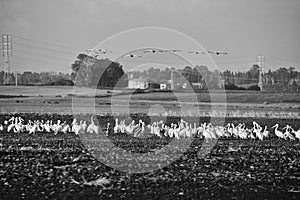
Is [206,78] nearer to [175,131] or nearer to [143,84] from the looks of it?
[143,84]

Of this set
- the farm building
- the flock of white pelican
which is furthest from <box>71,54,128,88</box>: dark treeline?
the flock of white pelican

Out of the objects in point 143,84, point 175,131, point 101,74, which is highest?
point 101,74

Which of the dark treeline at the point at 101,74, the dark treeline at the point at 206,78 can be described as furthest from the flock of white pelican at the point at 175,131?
the dark treeline at the point at 101,74

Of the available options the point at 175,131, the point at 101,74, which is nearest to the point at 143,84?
the point at 101,74

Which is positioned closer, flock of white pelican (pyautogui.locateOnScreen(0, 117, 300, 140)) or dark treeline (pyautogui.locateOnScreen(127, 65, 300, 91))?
flock of white pelican (pyautogui.locateOnScreen(0, 117, 300, 140))

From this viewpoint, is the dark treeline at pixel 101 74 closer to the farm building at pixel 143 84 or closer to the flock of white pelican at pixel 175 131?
the farm building at pixel 143 84

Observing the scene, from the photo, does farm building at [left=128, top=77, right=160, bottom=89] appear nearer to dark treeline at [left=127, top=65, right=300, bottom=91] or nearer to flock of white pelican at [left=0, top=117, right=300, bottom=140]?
dark treeline at [left=127, top=65, right=300, bottom=91]

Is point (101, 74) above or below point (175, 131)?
above

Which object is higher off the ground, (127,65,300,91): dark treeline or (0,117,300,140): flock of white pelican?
(127,65,300,91): dark treeline

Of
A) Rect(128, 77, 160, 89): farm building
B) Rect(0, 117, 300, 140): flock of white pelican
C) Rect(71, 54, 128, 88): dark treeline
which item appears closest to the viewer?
Rect(0, 117, 300, 140): flock of white pelican

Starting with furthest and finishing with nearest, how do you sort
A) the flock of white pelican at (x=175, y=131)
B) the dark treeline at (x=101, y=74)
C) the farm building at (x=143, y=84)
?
the farm building at (x=143, y=84), the dark treeline at (x=101, y=74), the flock of white pelican at (x=175, y=131)

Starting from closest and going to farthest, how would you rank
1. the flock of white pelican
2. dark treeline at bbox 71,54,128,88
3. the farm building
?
the flock of white pelican < dark treeline at bbox 71,54,128,88 < the farm building

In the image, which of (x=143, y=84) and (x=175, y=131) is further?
(x=143, y=84)

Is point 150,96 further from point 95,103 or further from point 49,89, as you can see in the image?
point 49,89
